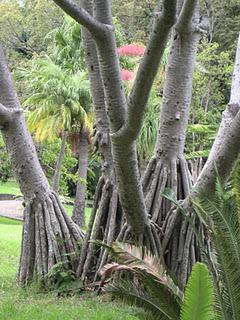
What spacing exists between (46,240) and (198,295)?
12.7ft

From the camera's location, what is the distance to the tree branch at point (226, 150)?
4.72 meters

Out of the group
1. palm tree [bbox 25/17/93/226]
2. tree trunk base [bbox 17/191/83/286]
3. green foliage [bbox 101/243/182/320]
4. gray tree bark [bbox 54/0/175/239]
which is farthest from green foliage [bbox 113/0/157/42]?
green foliage [bbox 101/243/182/320]

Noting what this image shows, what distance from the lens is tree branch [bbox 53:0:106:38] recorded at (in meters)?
3.96

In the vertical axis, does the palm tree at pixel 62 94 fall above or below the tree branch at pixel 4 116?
above

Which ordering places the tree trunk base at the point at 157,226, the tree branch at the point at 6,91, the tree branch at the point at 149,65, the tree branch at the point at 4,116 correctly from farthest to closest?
the tree branch at the point at 6,91, the tree branch at the point at 4,116, the tree trunk base at the point at 157,226, the tree branch at the point at 149,65

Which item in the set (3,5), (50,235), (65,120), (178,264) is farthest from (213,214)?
(3,5)

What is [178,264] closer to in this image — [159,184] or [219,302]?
[159,184]

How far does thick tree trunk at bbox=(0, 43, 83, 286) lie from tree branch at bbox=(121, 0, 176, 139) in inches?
84.3

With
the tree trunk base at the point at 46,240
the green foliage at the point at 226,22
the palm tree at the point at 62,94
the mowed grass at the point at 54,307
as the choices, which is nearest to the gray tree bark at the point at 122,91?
the mowed grass at the point at 54,307

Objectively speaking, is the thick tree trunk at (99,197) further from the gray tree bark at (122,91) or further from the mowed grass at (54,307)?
the gray tree bark at (122,91)

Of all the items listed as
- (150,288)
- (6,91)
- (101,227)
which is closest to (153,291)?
(150,288)

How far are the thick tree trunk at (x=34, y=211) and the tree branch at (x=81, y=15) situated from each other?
208 cm

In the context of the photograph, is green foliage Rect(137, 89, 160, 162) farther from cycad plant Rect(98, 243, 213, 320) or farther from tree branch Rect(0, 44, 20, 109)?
cycad plant Rect(98, 243, 213, 320)

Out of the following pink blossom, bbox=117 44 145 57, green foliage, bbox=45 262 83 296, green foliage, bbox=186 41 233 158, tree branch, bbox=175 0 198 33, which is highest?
green foliage, bbox=186 41 233 158
